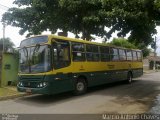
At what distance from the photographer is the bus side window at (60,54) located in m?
11.7

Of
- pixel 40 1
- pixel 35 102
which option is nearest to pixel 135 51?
pixel 40 1

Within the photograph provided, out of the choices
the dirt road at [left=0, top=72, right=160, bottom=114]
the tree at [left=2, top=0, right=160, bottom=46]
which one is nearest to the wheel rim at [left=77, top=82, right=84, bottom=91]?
the dirt road at [left=0, top=72, right=160, bottom=114]

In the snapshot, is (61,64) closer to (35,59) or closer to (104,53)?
(35,59)

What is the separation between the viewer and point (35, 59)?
11.6 m

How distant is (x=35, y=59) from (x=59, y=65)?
3.65 ft

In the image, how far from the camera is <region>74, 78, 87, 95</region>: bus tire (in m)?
13.4

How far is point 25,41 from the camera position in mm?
12508

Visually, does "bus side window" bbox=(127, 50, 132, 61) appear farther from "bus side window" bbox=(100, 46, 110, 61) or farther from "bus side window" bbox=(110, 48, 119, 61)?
"bus side window" bbox=(100, 46, 110, 61)

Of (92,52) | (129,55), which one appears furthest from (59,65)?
(129,55)

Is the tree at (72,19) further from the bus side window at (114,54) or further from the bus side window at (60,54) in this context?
the bus side window at (60,54)

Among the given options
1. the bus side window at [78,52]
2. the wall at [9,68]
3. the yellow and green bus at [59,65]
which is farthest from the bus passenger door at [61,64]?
the wall at [9,68]

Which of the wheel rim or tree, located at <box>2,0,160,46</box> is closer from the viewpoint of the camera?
the wheel rim

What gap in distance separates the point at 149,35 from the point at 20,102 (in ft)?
42.7

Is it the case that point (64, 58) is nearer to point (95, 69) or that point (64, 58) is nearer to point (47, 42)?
point (47, 42)
